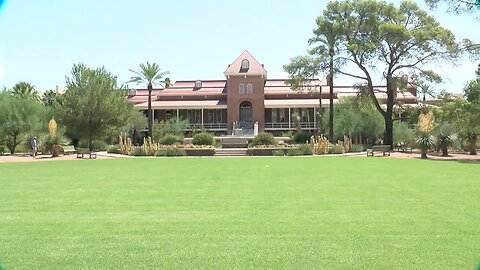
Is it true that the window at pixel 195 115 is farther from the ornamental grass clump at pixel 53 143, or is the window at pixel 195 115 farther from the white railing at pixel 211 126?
the ornamental grass clump at pixel 53 143

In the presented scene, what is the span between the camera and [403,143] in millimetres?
50500

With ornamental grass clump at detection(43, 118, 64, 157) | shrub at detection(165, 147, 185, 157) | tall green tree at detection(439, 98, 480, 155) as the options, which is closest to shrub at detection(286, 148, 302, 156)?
shrub at detection(165, 147, 185, 157)

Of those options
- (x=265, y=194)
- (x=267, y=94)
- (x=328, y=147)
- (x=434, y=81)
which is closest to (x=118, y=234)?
(x=265, y=194)

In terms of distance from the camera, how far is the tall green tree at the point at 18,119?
4766 centimetres

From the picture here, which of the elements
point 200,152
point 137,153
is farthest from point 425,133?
point 137,153

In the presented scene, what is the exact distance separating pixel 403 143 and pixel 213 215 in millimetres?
43277

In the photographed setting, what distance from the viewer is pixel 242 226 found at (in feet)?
29.6

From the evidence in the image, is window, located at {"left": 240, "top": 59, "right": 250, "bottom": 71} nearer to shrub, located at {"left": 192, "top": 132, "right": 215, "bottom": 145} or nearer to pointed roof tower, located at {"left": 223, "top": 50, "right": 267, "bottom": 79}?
pointed roof tower, located at {"left": 223, "top": 50, "right": 267, "bottom": 79}

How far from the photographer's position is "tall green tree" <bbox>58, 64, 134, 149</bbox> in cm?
5025

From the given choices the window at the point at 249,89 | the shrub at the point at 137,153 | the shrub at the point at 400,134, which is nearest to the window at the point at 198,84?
the window at the point at 249,89

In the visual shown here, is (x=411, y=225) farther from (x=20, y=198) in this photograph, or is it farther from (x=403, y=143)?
(x=403, y=143)

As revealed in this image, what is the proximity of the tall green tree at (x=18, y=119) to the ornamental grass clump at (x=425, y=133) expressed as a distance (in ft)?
107

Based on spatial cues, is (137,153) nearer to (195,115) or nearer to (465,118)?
(465,118)

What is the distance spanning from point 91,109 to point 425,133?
29846 mm
